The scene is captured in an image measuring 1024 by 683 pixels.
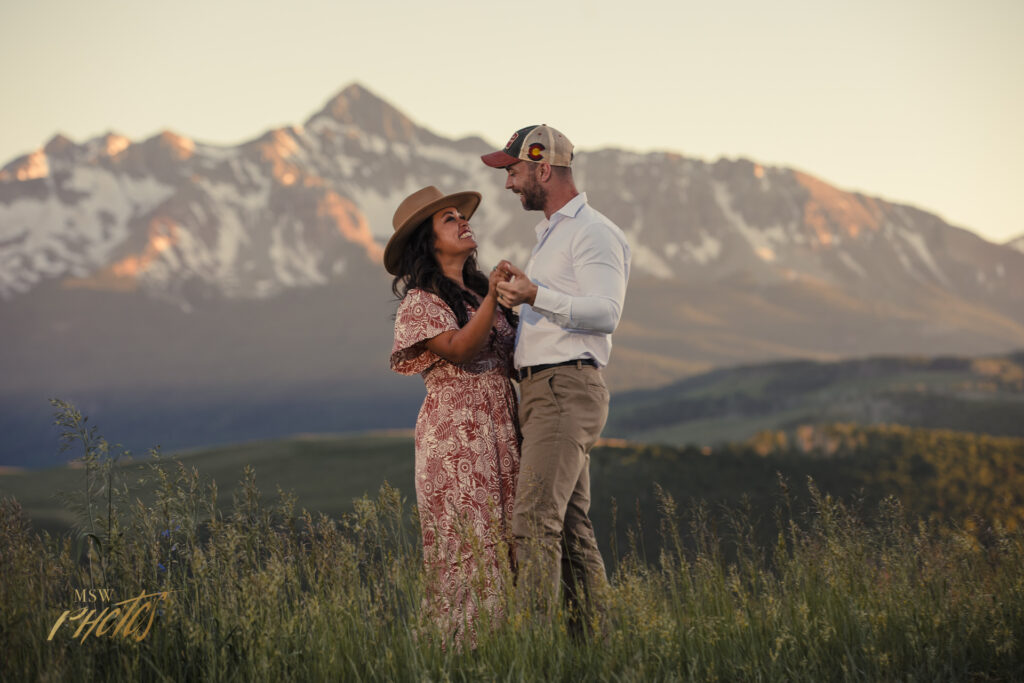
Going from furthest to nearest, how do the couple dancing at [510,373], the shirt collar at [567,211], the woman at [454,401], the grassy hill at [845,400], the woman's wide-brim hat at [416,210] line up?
the grassy hill at [845,400] → the woman's wide-brim hat at [416,210] → the shirt collar at [567,211] → the woman at [454,401] → the couple dancing at [510,373]

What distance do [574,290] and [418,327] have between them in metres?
0.77

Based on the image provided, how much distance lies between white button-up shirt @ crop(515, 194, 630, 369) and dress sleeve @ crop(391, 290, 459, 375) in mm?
401

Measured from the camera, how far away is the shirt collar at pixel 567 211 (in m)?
5.15

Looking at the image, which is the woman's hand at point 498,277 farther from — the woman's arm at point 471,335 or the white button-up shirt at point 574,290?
the white button-up shirt at point 574,290

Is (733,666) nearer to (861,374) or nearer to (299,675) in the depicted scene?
(299,675)

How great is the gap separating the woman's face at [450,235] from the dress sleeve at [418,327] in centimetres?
31

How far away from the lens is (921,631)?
4.68m

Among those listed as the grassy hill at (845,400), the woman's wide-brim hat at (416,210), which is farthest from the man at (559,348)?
the grassy hill at (845,400)

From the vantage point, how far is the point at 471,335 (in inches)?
192

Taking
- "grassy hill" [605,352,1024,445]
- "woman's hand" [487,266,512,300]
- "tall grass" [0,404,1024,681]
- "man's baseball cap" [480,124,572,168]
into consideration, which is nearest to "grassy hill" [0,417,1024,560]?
"tall grass" [0,404,1024,681]

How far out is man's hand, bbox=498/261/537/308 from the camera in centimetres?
464

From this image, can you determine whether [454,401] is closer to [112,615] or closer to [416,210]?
[416,210]

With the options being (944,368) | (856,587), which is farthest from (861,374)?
(856,587)

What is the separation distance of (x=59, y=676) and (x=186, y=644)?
0.74 meters
